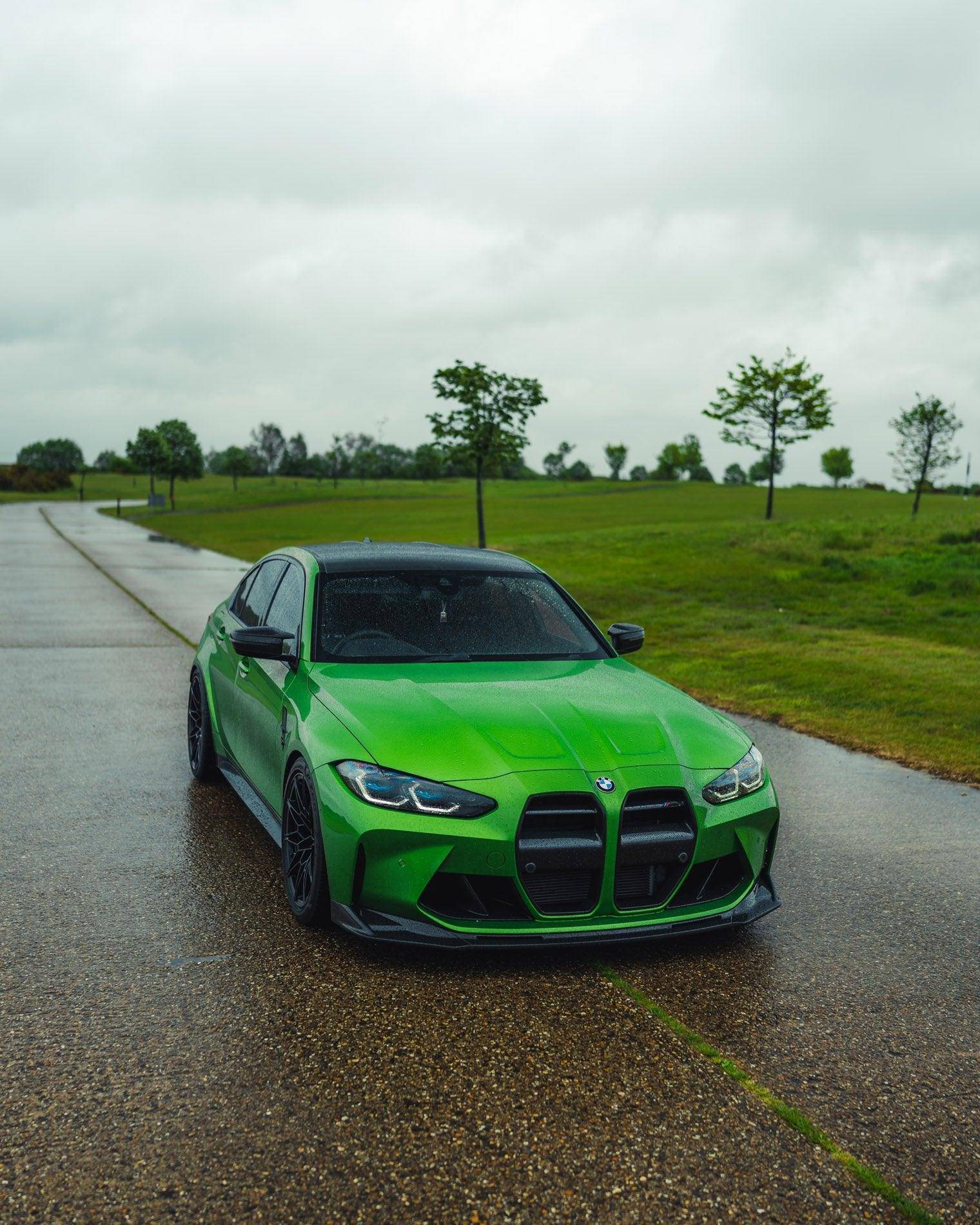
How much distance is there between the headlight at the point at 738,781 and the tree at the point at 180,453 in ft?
277

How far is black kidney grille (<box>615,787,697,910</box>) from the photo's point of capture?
12.7ft

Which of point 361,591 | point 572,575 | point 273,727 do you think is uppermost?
point 361,591

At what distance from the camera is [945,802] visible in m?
6.70

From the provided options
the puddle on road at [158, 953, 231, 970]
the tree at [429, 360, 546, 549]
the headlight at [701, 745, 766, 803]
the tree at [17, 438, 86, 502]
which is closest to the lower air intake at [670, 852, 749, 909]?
the headlight at [701, 745, 766, 803]

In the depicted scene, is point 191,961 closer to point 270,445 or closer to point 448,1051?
point 448,1051

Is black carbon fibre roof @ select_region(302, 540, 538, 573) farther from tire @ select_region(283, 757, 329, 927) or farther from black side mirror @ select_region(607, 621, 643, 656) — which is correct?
tire @ select_region(283, 757, 329, 927)

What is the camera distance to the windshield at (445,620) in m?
5.19

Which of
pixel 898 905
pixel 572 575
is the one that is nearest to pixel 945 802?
pixel 898 905

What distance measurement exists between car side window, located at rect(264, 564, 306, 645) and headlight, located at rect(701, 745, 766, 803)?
2.06 meters

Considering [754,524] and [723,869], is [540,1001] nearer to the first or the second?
[723,869]

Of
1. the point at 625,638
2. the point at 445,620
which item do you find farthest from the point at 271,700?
the point at 625,638

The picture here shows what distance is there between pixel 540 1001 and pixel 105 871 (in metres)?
2.27

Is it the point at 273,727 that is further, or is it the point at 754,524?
the point at 754,524

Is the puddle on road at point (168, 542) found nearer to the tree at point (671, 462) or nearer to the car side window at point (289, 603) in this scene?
the car side window at point (289, 603)
